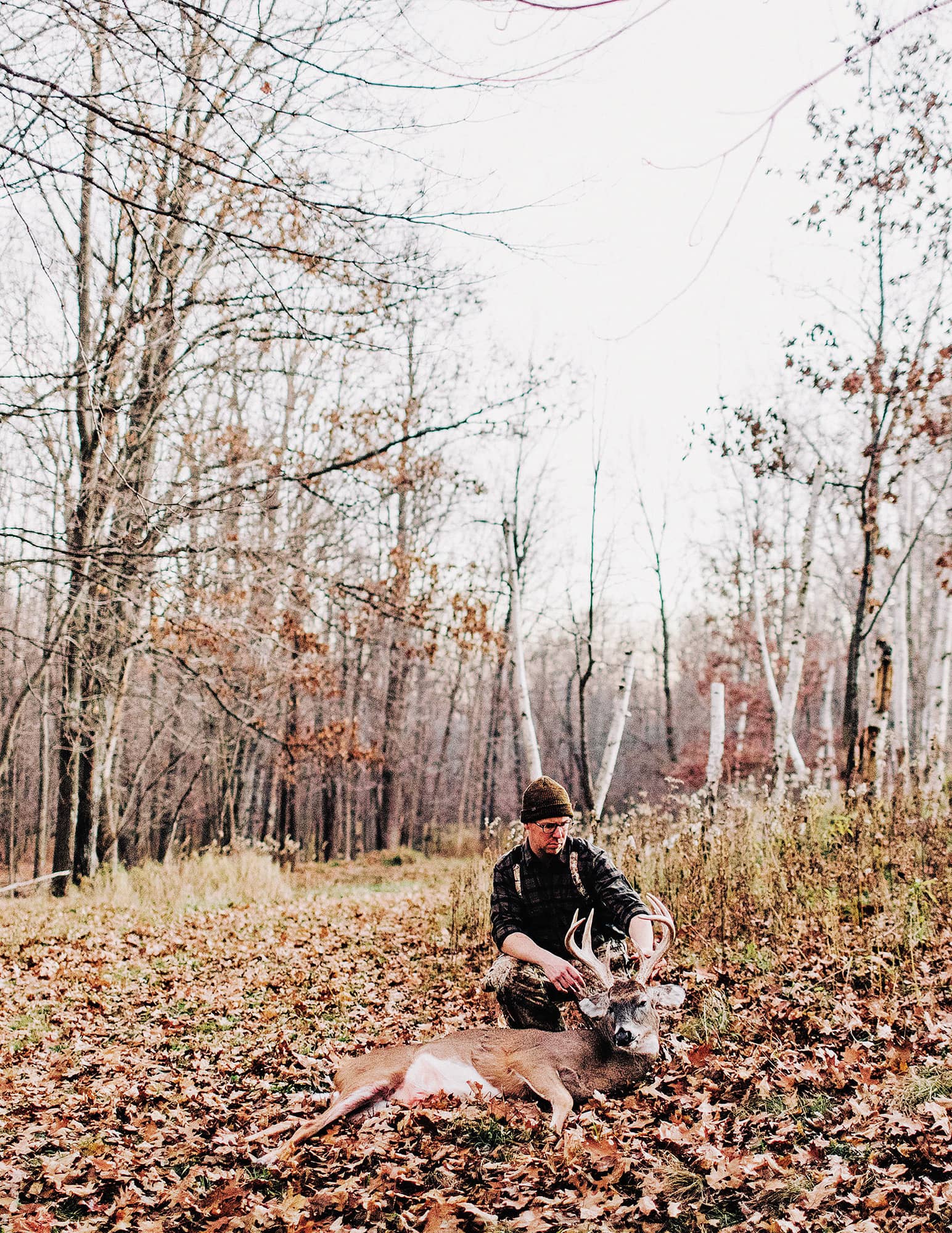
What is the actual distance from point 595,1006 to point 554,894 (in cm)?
71

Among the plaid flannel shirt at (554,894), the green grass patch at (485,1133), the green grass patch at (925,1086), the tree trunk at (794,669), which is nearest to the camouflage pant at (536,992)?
the plaid flannel shirt at (554,894)

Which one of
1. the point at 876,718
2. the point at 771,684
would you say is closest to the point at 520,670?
the point at 876,718

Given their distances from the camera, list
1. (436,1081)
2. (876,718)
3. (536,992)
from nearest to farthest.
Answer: (436,1081), (536,992), (876,718)

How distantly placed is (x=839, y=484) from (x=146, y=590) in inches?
367

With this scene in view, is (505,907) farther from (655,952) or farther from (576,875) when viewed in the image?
(655,952)

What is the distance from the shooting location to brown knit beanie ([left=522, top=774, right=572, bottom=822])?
498 cm

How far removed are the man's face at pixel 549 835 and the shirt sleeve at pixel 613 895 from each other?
236 mm

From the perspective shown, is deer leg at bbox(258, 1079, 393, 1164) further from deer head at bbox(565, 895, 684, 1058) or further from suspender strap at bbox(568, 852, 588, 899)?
suspender strap at bbox(568, 852, 588, 899)

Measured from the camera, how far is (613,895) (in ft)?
16.4

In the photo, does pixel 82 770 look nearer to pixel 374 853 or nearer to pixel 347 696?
pixel 374 853

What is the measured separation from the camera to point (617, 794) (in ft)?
133

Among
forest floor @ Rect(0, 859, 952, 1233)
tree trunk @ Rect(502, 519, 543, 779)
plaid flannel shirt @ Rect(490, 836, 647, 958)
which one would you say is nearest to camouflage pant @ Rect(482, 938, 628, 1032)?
plaid flannel shirt @ Rect(490, 836, 647, 958)

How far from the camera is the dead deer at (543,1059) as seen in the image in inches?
178

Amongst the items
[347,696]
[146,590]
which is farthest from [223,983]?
[347,696]
